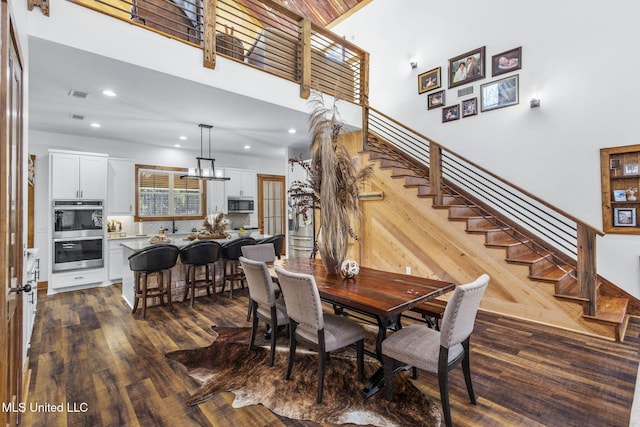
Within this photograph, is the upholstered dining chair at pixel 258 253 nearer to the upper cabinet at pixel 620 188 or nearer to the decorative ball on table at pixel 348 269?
the decorative ball on table at pixel 348 269

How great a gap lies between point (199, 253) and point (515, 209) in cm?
452

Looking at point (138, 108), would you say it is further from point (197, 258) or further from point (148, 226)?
point (148, 226)

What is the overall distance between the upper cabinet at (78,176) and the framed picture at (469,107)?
258 inches

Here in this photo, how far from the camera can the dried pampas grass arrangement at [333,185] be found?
9.23ft

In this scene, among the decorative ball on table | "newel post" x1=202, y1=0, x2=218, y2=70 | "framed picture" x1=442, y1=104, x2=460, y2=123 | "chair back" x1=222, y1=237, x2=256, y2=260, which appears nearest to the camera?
the decorative ball on table

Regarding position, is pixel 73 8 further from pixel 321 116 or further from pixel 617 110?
pixel 617 110

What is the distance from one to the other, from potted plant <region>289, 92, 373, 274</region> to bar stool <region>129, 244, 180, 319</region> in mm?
2215

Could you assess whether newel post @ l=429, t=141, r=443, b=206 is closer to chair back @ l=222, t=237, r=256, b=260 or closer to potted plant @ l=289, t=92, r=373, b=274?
potted plant @ l=289, t=92, r=373, b=274

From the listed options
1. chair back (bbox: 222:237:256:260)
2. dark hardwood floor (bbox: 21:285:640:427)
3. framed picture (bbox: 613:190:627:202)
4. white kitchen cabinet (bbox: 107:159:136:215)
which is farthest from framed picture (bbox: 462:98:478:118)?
white kitchen cabinet (bbox: 107:159:136:215)

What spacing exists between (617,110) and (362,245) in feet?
13.0

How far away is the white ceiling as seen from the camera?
3217 mm

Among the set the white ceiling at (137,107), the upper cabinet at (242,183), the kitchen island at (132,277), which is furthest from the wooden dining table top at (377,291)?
the upper cabinet at (242,183)

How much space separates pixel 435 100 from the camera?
19.2 ft

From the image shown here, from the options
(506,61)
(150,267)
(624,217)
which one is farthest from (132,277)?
(624,217)
